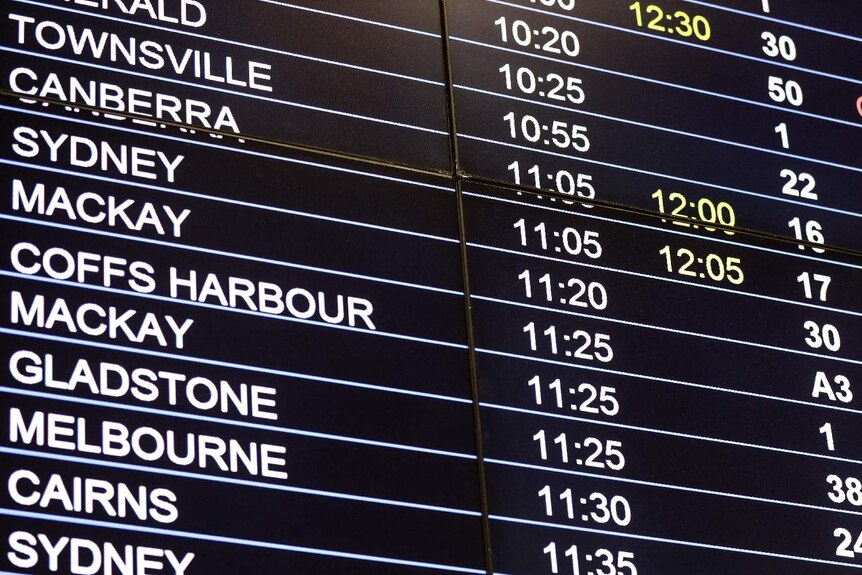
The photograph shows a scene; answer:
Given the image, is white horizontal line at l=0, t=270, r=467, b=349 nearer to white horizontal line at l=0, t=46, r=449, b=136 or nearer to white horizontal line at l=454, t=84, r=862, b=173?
white horizontal line at l=0, t=46, r=449, b=136

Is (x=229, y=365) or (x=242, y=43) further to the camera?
(x=242, y=43)

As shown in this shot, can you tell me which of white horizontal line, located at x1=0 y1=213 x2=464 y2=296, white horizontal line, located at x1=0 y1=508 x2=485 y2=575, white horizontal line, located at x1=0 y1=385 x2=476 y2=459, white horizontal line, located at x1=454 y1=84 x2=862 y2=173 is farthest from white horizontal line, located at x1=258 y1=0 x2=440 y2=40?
white horizontal line, located at x1=0 y1=508 x2=485 y2=575

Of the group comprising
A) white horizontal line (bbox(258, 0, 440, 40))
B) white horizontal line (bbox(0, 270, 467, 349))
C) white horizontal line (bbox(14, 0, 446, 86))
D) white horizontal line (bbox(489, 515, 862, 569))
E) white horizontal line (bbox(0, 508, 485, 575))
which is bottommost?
white horizontal line (bbox(0, 508, 485, 575))

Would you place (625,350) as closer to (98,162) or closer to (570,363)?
(570,363)

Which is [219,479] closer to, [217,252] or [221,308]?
[221,308]

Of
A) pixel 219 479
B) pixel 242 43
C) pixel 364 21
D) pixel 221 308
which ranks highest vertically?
pixel 364 21

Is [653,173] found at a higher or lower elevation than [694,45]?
lower

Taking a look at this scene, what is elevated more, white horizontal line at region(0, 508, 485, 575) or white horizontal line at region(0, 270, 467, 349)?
white horizontal line at region(0, 270, 467, 349)

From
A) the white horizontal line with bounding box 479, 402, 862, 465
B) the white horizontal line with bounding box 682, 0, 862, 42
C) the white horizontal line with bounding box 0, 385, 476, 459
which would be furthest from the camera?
the white horizontal line with bounding box 682, 0, 862, 42

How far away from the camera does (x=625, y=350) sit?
14.5 feet

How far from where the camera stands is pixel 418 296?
169 inches

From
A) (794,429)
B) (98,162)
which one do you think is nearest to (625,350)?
(794,429)

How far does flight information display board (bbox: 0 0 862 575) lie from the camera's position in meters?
3.90

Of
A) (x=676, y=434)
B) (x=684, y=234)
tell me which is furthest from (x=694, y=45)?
(x=676, y=434)
